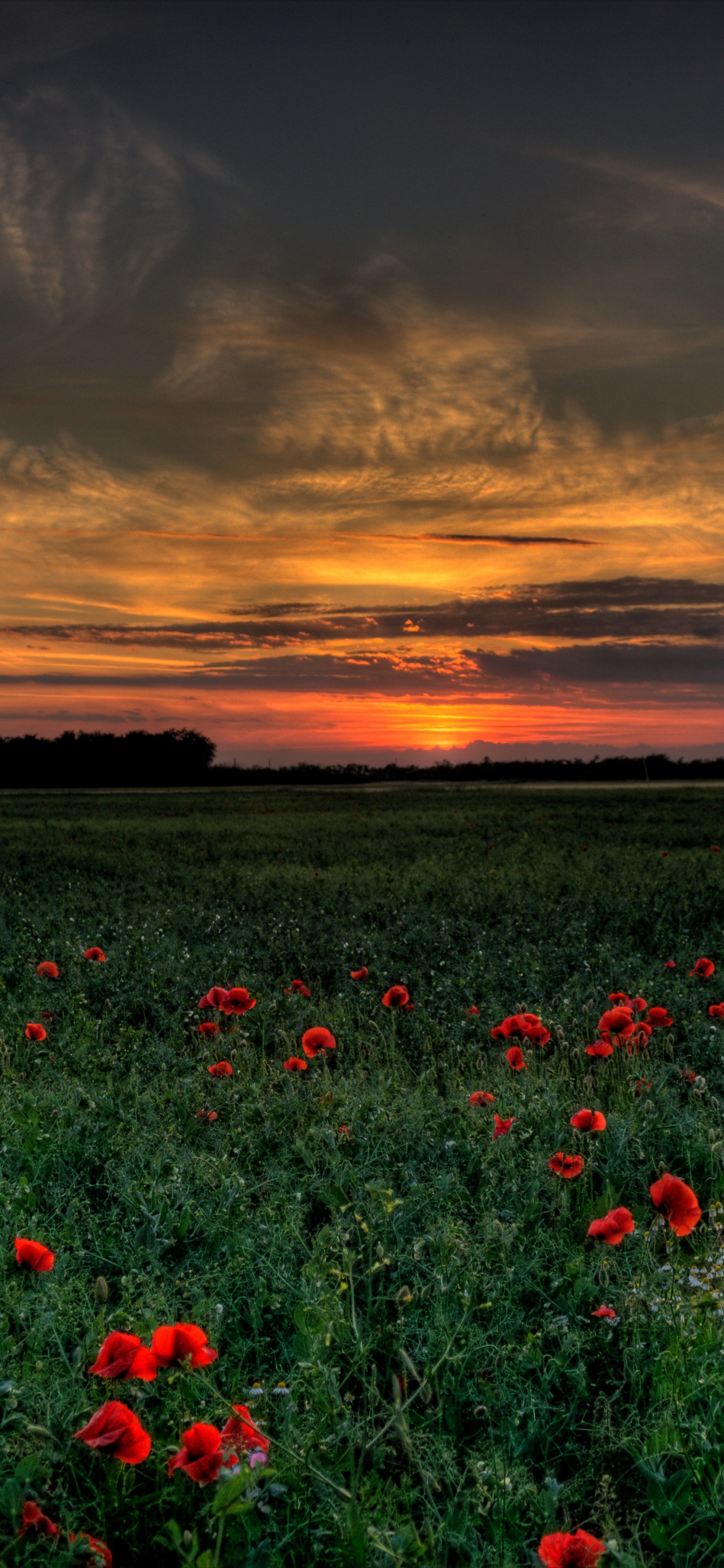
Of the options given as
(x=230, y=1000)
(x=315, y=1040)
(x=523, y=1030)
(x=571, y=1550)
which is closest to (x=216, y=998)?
(x=230, y=1000)

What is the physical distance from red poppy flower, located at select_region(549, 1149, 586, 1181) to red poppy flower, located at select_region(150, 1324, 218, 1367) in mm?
1511

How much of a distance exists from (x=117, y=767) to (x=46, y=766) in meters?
3.59

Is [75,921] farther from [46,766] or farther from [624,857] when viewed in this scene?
[46,766]

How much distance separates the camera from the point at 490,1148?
354cm

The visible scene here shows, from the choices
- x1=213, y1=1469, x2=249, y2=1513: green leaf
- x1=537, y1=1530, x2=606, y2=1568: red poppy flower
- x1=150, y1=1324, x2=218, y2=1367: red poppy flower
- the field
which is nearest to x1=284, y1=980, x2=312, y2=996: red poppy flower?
the field

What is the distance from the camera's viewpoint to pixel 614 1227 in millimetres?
2645

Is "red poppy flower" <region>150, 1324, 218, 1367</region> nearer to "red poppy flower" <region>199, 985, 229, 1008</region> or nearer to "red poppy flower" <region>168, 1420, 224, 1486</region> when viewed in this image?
"red poppy flower" <region>168, 1420, 224, 1486</region>

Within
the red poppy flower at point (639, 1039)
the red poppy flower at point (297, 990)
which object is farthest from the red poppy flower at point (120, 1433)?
the red poppy flower at point (297, 990)

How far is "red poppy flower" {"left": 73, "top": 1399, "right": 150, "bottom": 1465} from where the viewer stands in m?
1.90

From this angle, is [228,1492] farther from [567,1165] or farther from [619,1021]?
[619,1021]

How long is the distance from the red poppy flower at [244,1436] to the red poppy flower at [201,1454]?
5.5 inches

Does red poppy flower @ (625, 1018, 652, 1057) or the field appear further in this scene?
red poppy flower @ (625, 1018, 652, 1057)

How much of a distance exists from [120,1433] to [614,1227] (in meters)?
1.40

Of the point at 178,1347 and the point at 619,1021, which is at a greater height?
the point at 619,1021
